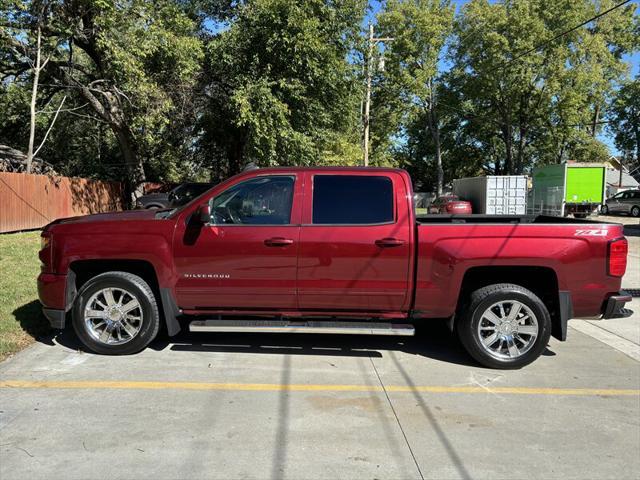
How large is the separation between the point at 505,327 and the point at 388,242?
139cm

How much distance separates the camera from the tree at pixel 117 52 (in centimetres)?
1592

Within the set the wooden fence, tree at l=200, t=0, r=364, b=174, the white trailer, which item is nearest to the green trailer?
the white trailer

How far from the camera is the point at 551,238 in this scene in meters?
4.78

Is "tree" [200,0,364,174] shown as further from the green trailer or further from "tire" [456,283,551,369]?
"tire" [456,283,551,369]

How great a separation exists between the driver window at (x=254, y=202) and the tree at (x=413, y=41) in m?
38.3

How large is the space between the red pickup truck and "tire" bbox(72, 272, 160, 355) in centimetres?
1

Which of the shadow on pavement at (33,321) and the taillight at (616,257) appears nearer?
the taillight at (616,257)

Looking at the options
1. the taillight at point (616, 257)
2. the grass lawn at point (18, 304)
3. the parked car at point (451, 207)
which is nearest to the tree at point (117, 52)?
the grass lawn at point (18, 304)

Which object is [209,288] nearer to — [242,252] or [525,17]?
[242,252]

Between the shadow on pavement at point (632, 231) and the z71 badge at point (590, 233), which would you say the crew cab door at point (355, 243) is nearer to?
the z71 badge at point (590, 233)

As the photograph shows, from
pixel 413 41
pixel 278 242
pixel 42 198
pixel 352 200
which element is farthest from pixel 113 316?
pixel 413 41

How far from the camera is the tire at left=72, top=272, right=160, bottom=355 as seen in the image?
5.04 m

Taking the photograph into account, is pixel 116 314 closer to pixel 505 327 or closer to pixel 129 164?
pixel 505 327

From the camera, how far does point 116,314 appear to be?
16.7ft
